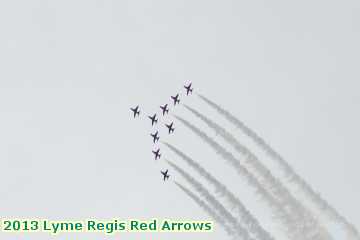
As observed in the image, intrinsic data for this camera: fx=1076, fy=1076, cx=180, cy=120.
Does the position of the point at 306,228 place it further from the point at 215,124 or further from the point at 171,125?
the point at 171,125

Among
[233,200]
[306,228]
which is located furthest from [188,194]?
[306,228]

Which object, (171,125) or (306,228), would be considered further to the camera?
(171,125)

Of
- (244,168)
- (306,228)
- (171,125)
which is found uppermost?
(171,125)

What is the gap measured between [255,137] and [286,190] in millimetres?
9883

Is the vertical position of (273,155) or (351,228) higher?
→ (273,155)

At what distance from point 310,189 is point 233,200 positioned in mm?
11567

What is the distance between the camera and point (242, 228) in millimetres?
145750

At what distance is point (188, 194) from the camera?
15012 cm

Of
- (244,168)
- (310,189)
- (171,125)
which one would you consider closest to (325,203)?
(310,189)

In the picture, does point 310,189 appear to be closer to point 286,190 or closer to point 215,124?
point 286,190

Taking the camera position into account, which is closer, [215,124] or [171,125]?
[215,124]

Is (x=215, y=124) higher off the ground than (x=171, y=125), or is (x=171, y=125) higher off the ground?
(x=171, y=125)

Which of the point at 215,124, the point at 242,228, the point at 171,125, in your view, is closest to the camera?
the point at 242,228

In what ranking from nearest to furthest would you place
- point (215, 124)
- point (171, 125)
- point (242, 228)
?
point (242, 228)
point (215, 124)
point (171, 125)
